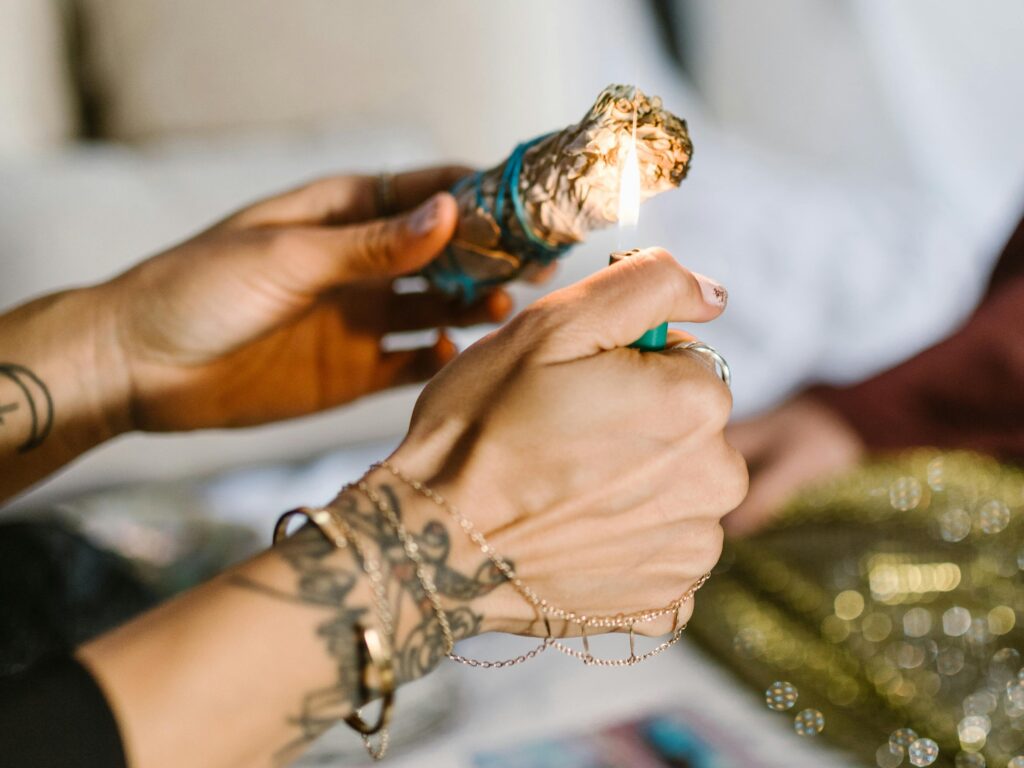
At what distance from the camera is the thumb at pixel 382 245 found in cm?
62

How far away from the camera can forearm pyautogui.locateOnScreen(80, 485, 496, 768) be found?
16.2 inches

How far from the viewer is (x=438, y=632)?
1.55ft

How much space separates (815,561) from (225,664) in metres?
0.63

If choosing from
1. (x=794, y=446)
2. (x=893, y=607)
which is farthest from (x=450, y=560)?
(x=794, y=446)

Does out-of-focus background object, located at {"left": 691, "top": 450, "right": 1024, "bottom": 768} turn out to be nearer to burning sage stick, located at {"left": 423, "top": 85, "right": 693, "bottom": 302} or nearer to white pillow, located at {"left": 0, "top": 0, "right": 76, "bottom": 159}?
burning sage stick, located at {"left": 423, "top": 85, "right": 693, "bottom": 302}

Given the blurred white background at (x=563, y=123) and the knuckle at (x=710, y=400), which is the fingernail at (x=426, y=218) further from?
the blurred white background at (x=563, y=123)

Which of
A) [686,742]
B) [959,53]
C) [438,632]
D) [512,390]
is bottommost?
[686,742]

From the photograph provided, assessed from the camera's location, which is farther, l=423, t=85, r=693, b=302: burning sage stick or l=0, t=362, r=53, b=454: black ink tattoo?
l=0, t=362, r=53, b=454: black ink tattoo

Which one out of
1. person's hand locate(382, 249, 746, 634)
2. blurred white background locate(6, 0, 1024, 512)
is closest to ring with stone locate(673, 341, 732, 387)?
person's hand locate(382, 249, 746, 634)

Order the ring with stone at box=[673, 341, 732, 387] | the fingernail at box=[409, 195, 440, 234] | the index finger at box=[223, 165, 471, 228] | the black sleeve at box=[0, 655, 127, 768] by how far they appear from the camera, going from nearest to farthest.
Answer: the black sleeve at box=[0, 655, 127, 768] → the ring with stone at box=[673, 341, 732, 387] → the fingernail at box=[409, 195, 440, 234] → the index finger at box=[223, 165, 471, 228]

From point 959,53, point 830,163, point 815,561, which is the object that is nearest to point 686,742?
point 815,561

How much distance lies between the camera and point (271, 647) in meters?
0.43

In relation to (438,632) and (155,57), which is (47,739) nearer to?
(438,632)

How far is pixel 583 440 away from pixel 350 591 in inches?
5.5
